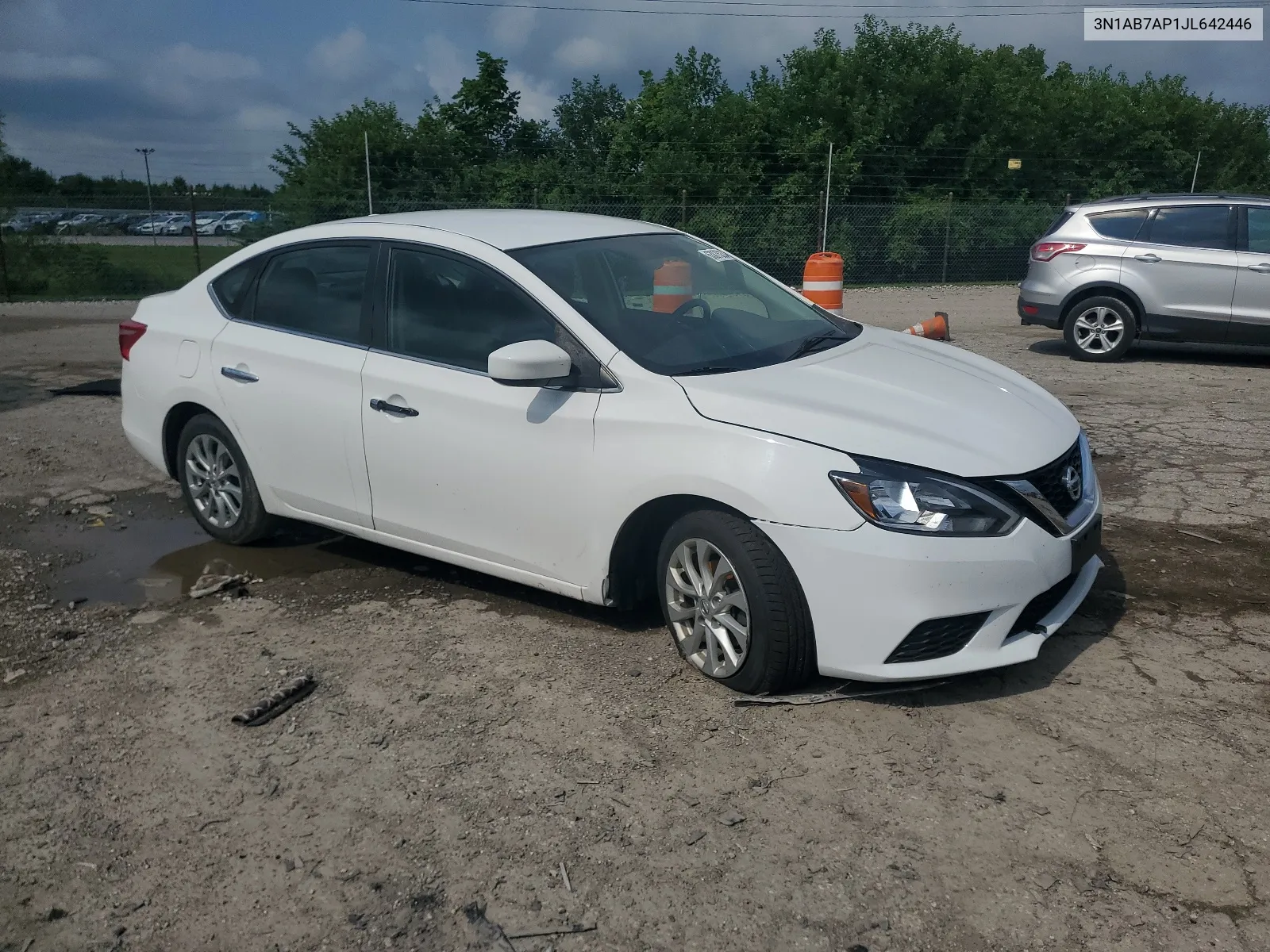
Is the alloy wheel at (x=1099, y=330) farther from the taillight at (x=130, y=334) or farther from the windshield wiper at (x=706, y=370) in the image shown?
the taillight at (x=130, y=334)

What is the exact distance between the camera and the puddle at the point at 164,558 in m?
5.29

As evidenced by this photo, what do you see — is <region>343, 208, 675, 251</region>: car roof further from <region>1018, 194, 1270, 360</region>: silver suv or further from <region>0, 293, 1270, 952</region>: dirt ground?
<region>1018, 194, 1270, 360</region>: silver suv

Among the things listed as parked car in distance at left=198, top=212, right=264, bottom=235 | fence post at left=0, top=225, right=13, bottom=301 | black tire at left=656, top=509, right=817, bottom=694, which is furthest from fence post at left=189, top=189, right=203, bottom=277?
black tire at left=656, top=509, right=817, bottom=694

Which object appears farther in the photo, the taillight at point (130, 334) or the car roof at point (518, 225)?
the taillight at point (130, 334)

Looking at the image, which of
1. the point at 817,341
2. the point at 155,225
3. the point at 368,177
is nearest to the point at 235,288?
the point at 817,341

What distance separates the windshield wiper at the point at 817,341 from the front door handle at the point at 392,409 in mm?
1585

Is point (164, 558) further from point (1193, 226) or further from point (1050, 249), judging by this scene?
point (1193, 226)

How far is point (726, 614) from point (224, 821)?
5.78ft

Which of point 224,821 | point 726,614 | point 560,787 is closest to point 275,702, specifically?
point 224,821

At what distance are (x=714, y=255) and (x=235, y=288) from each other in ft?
8.03

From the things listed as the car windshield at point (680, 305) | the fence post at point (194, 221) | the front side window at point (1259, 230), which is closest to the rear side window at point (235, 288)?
the car windshield at point (680, 305)

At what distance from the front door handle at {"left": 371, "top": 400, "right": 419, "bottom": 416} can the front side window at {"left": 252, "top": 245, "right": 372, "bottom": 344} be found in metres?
0.37

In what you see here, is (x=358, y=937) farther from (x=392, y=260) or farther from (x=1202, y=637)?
(x=1202, y=637)

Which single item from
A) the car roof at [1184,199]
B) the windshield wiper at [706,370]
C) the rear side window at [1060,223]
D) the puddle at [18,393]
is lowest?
the puddle at [18,393]
